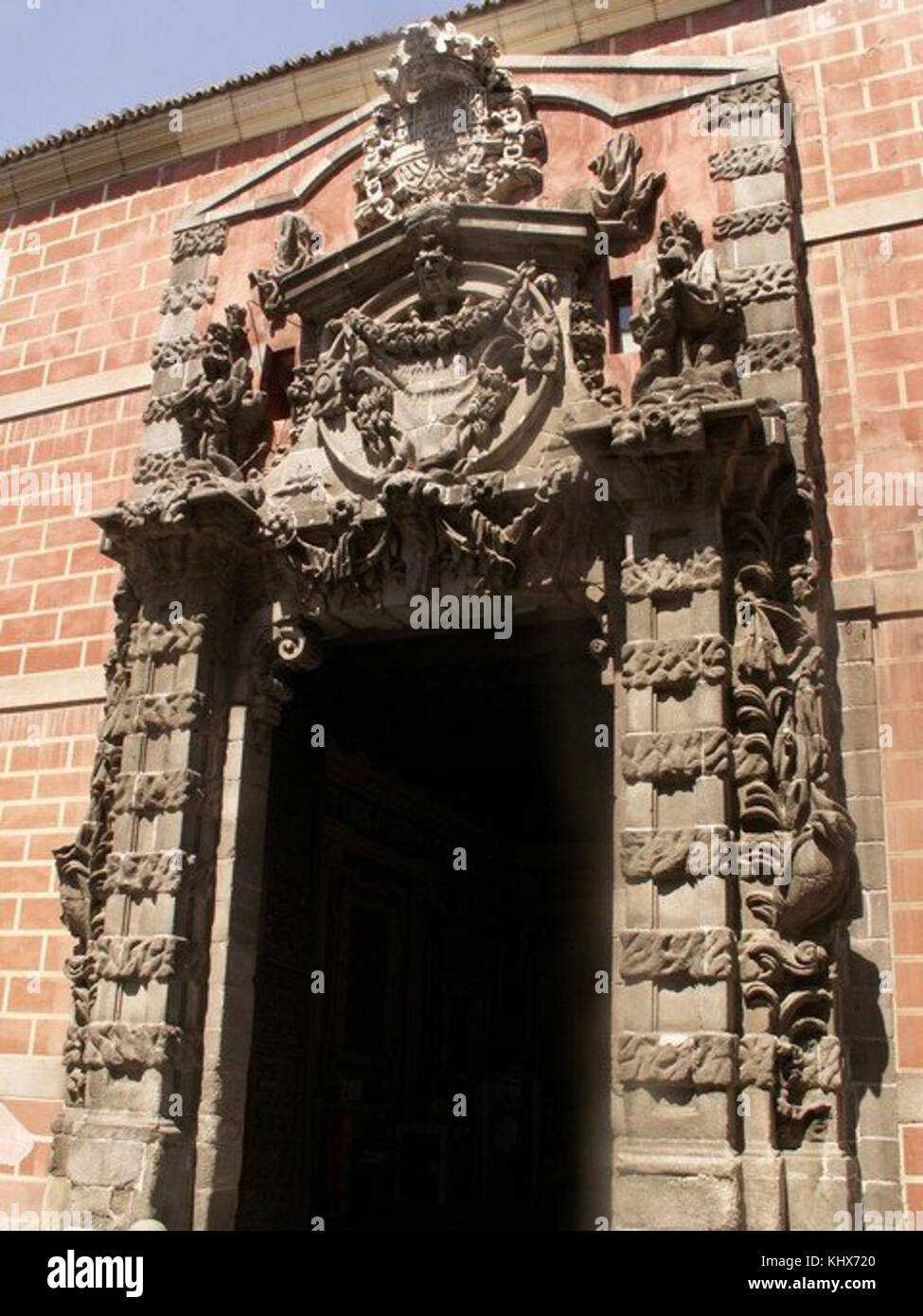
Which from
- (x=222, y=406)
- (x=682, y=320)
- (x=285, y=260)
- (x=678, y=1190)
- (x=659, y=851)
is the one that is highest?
(x=285, y=260)

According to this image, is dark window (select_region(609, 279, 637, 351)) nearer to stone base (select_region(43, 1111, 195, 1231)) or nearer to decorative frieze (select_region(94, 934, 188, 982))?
decorative frieze (select_region(94, 934, 188, 982))

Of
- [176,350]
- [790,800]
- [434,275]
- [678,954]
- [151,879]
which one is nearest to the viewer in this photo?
[678,954]

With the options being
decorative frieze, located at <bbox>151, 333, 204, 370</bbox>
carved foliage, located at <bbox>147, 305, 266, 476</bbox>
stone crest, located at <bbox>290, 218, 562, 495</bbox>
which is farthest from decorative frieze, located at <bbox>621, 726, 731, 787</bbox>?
decorative frieze, located at <bbox>151, 333, 204, 370</bbox>

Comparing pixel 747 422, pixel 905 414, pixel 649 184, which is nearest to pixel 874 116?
pixel 649 184

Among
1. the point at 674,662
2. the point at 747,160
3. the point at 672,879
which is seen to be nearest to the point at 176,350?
the point at 747,160

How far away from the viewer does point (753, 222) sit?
841cm

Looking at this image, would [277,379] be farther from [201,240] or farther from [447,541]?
[447,541]

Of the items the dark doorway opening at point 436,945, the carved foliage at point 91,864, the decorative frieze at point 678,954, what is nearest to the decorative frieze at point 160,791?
the carved foliage at point 91,864

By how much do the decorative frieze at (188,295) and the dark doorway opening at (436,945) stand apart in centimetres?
289

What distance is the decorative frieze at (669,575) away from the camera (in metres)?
7.42

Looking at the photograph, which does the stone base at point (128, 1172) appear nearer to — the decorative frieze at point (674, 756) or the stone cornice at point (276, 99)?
the decorative frieze at point (674, 756)

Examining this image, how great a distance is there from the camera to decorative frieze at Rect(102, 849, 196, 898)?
832 cm

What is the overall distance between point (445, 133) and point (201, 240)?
2.21 m
